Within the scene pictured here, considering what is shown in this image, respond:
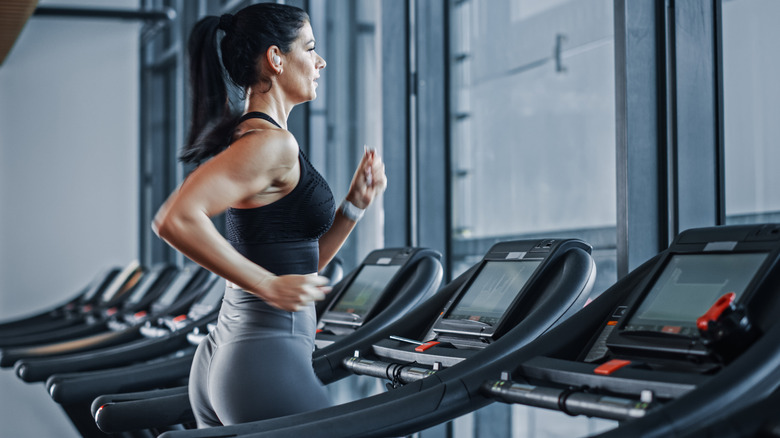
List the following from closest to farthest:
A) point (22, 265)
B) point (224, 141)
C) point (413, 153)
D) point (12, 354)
Result: point (224, 141) < point (413, 153) < point (12, 354) < point (22, 265)

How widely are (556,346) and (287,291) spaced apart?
562 millimetres

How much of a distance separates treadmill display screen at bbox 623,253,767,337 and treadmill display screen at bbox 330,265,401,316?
1.10m

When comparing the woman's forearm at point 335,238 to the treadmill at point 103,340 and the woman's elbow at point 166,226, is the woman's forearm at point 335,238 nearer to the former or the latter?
the woman's elbow at point 166,226

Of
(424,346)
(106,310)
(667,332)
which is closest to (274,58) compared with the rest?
(424,346)

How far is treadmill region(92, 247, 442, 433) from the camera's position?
2104mm

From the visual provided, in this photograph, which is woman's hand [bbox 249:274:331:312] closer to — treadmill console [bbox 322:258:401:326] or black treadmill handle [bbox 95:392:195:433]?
black treadmill handle [bbox 95:392:195:433]

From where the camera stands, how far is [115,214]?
726cm

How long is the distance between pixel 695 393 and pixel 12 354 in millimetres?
3666

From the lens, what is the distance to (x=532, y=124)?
318 centimetres

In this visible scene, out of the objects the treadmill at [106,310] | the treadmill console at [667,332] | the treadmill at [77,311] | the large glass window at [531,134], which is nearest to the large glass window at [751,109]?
the large glass window at [531,134]

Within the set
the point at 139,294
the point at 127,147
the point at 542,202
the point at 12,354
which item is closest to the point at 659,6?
the point at 542,202

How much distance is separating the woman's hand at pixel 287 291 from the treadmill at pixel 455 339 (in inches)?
7.9

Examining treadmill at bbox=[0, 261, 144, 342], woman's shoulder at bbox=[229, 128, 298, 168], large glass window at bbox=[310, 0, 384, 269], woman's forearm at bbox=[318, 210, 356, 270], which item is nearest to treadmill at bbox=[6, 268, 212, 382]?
treadmill at bbox=[0, 261, 144, 342]

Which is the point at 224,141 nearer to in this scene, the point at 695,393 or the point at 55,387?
the point at 695,393
